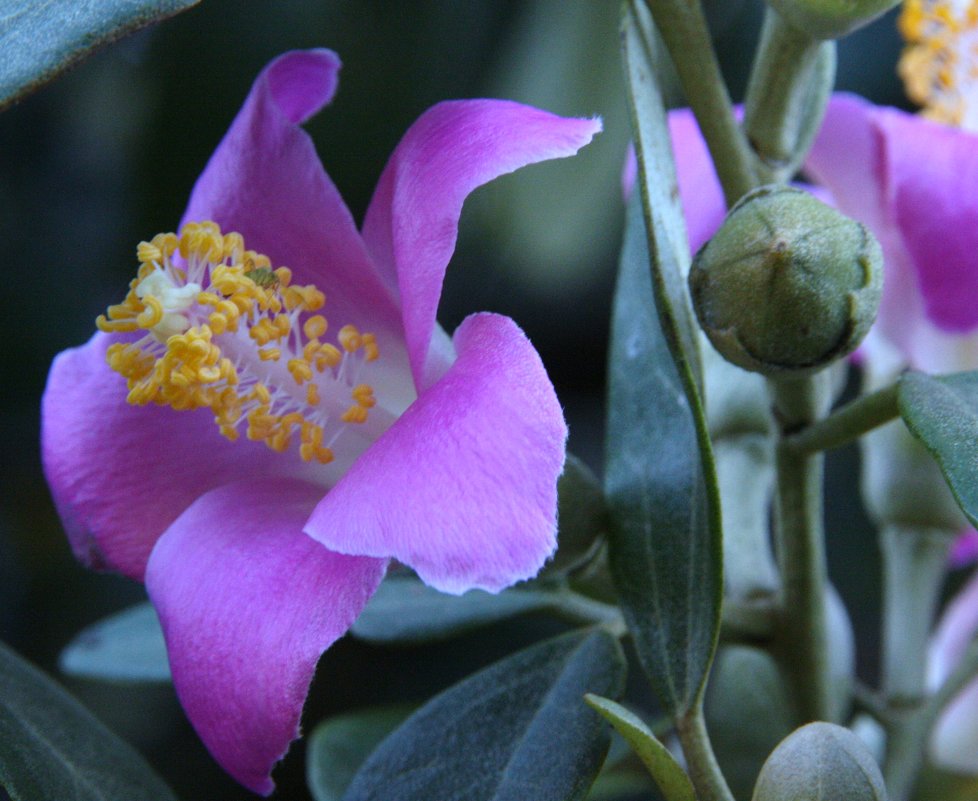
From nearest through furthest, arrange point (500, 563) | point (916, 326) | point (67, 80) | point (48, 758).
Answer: point (500, 563) → point (48, 758) → point (916, 326) → point (67, 80)

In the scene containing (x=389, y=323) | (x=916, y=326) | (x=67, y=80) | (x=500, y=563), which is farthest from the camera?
(x=67, y=80)

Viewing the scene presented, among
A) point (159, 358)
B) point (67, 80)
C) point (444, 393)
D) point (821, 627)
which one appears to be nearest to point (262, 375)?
point (159, 358)

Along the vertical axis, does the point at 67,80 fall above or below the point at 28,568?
→ above

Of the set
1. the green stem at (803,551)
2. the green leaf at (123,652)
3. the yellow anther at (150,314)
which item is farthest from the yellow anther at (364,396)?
the green leaf at (123,652)

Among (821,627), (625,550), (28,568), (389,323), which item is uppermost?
A: (389,323)

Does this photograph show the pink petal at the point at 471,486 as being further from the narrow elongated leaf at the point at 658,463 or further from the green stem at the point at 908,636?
the green stem at the point at 908,636

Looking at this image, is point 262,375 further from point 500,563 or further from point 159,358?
point 500,563

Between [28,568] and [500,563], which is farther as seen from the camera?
[28,568]
